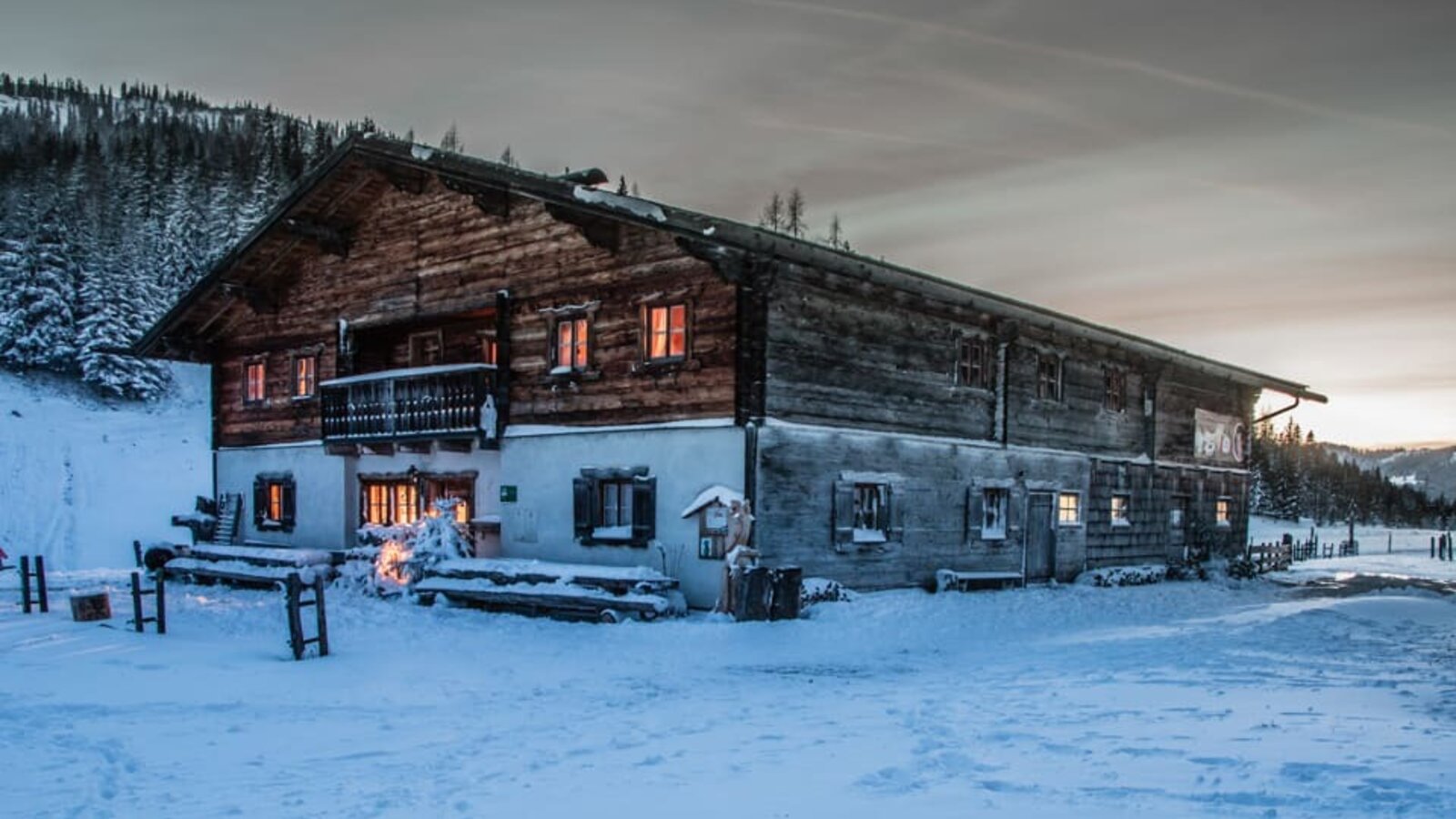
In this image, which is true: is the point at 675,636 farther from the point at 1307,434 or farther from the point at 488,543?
the point at 1307,434

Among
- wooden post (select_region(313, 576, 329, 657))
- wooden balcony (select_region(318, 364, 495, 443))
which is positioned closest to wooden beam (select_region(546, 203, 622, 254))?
wooden balcony (select_region(318, 364, 495, 443))

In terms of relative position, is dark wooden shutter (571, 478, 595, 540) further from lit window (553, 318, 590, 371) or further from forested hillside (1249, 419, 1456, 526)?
forested hillside (1249, 419, 1456, 526)

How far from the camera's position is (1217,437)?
3297 cm

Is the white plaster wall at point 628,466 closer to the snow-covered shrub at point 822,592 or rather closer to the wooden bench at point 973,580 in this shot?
the snow-covered shrub at point 822,592

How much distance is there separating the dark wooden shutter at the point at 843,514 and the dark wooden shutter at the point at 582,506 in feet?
14.6

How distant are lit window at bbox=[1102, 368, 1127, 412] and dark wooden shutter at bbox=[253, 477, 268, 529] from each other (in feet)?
71.1

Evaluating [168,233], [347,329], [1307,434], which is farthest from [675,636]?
[1307,434]

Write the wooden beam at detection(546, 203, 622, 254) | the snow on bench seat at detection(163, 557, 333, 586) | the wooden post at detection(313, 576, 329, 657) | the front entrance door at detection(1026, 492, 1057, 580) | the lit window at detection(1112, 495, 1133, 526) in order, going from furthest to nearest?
the lit window at detection(1112, 495, 1133, 526) < the front entrance door at detection(1026, 492, 1057, 580) < the snow on bench seat at detection(163, 557, 333, 586) < the wooden beam at detection(546, 203, 622, 254) < the wooden post at detection(313, 576, 329, 657)

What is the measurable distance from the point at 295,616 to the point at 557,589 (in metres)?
5.24

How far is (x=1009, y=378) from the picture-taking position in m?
24.2

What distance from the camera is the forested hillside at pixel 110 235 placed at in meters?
60.8

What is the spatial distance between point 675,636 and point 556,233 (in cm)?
891

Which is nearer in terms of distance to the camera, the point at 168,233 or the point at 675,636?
the point at 675,636

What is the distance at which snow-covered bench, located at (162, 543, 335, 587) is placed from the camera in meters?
23.2
